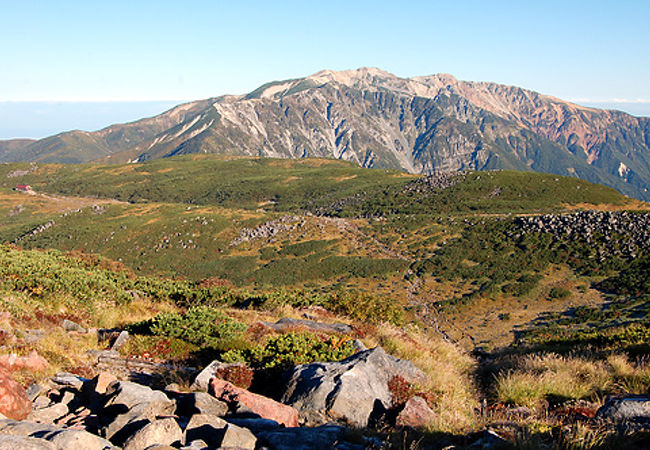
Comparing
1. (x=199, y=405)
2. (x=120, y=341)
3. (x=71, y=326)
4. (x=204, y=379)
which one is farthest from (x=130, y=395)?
(x=71, y=326)

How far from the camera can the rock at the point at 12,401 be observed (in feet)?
22.2

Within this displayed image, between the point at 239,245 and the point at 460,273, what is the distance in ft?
236

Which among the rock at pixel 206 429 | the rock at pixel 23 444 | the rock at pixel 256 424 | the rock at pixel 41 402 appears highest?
the rock at pixel 23 444

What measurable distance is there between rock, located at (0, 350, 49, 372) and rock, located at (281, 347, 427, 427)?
547cm

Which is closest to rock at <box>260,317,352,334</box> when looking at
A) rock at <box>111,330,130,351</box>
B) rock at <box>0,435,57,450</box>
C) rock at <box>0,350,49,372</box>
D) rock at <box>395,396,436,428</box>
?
rock at <box>111,330,130,351</box>

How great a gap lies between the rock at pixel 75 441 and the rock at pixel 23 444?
0.78 feet

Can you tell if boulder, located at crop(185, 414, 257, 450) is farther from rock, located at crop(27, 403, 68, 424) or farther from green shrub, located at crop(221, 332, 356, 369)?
green shrub, located at crop(221, 332, 356, 369)

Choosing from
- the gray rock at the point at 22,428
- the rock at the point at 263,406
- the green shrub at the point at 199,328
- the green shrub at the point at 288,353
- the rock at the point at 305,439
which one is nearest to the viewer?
the gray rock at the point at 22,428

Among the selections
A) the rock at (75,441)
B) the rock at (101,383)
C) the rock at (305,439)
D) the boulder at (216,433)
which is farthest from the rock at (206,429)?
the rock at (101,383)

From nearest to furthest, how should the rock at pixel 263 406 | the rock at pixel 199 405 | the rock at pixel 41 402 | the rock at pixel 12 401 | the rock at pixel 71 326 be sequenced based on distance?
the rock at pixel 12 401, the rock at pixel 199 405, the rock at pixel 263 406, the rock at pixel 41 402, the rock at pixel 71 326

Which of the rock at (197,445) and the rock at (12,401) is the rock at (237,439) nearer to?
the rock at (197,445)

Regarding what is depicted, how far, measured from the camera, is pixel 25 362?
9195 mm

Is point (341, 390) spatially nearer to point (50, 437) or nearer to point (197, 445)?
point (197, 445)

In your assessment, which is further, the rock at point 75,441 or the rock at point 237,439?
the rock at point 237,439
